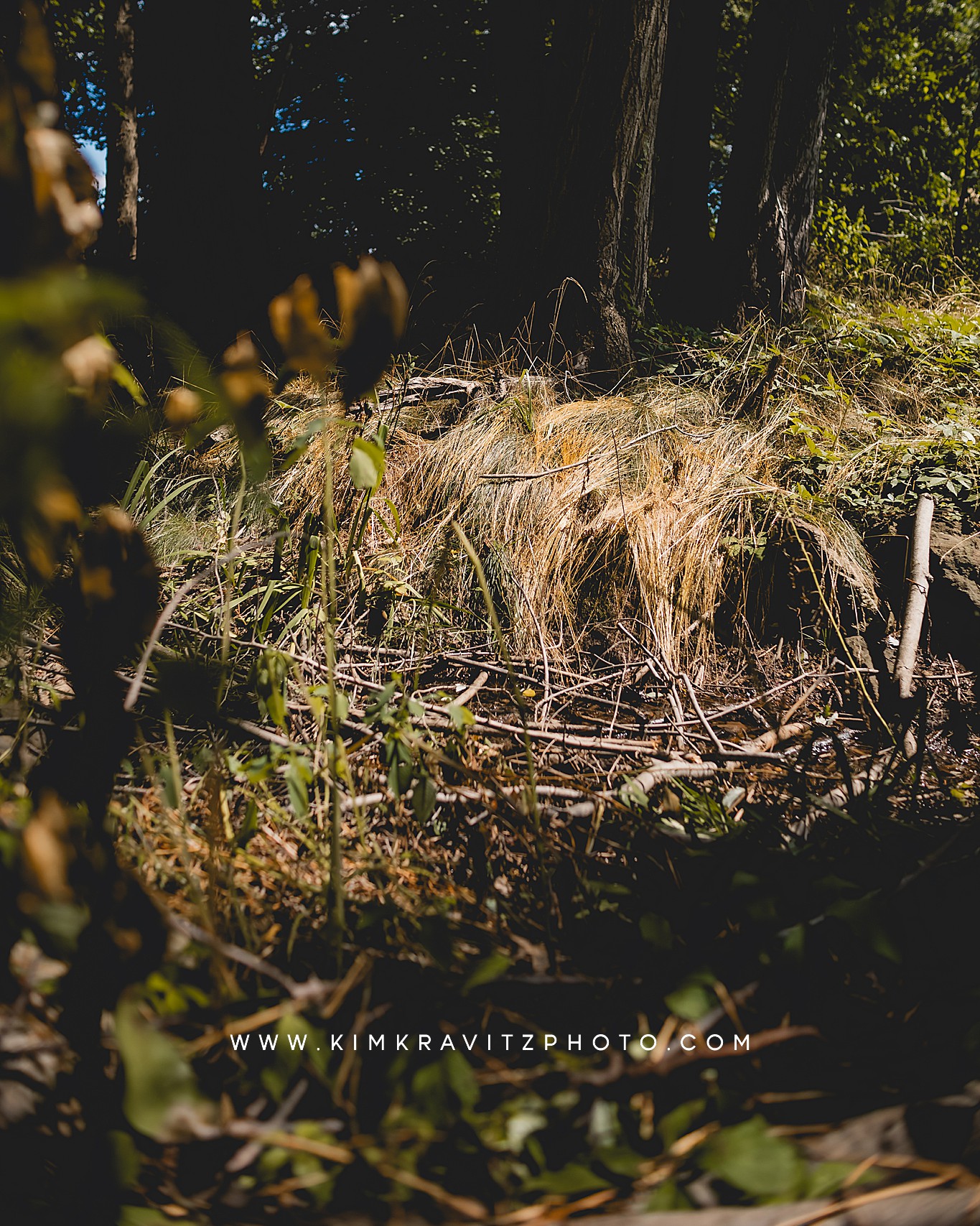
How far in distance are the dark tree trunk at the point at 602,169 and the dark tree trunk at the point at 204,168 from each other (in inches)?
60.0

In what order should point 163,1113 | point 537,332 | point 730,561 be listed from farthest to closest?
point 537,332 → point 730,561 → point 163,1113

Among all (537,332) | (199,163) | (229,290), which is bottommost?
(537,332)

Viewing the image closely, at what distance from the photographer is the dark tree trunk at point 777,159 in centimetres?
304

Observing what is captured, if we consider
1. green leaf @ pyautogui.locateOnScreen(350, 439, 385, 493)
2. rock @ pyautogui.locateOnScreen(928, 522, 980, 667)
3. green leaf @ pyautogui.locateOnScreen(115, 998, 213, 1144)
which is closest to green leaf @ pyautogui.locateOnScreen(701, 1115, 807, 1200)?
green leaf @ pyautogui.locateOnScreen(115, 998, 213, 1144)

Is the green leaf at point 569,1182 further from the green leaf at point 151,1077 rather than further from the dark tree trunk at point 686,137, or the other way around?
the dark tree trunk at point 686,137

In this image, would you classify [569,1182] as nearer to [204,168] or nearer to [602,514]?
[602,514]

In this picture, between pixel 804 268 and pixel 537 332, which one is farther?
pixel 804 268

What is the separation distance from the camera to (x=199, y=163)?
9.95ft

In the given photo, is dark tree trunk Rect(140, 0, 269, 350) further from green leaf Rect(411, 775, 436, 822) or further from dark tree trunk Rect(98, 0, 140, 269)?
green leaf Rect(411, 775, 436, 822)

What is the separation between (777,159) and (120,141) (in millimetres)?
3463

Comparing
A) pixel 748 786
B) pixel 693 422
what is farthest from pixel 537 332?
pixel 748 786

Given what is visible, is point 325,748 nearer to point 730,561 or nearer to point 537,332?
point 730,561

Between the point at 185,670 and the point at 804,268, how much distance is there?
3781mm

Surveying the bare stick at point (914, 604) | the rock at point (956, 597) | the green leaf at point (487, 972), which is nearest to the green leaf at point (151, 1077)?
the green leaf at point (487, 972)
